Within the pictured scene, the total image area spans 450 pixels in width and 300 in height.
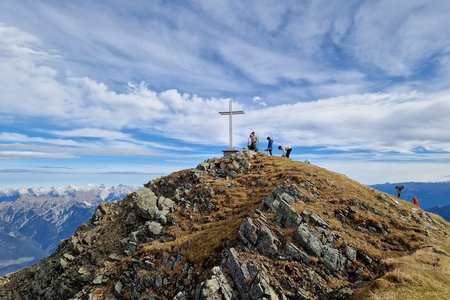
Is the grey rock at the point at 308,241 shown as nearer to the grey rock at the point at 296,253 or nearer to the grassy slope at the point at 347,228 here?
the grey rock at the point at 296,253

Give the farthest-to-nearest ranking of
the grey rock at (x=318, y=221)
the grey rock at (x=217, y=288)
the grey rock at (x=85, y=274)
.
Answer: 1. the grey rock at (x=85, y=274)
2. the grey rock at (x=318, y=221)
3. the grey rock at (x=217, y=288)

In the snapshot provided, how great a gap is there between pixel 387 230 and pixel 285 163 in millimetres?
18501

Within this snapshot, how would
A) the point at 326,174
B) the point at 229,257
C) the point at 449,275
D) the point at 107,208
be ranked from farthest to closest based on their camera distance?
the point at 107,208 → the point at 326,174 → the point at 229,257 → the point at 449,275

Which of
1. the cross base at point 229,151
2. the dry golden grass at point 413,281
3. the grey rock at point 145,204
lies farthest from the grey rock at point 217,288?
the cross base at point 229,151

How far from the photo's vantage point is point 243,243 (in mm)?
28594

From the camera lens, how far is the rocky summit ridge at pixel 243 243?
85.6ft

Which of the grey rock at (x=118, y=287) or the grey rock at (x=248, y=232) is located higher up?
the grey rock at (x=248, y=232)

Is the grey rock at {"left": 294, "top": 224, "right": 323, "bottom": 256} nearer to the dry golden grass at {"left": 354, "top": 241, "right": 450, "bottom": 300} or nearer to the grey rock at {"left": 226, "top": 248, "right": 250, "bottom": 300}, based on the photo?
the dry golden grass at {"left": 354, "top": 241, "right": 450, "bottom": 300}

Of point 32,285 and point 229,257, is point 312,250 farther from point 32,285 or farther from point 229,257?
point 32,285

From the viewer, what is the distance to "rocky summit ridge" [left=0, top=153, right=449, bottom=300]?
2609 centimetres

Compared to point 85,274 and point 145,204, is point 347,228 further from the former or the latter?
point 85,274

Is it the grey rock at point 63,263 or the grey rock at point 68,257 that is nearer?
the grey rock at point 63,263

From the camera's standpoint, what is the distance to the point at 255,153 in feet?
176

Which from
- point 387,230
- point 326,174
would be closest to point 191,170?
point 326,174
